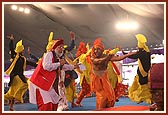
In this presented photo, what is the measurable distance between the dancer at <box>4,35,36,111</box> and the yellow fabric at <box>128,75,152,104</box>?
1.23 m

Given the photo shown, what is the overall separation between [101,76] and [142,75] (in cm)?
51

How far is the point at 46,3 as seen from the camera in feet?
13.7

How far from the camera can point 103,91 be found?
4195 millimetres

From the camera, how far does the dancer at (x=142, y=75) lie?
167 inches

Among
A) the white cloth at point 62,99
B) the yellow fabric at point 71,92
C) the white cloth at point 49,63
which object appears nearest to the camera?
the white cloth at point 49,63

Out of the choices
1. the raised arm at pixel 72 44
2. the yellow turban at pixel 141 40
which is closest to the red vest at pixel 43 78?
the raised arm at pixel 72 44

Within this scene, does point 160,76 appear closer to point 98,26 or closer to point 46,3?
point 98,26

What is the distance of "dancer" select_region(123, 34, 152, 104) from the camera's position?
4.24 m

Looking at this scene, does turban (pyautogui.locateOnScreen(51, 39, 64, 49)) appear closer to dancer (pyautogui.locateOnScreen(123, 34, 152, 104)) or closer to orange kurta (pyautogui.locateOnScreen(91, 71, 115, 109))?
orange kurta (pyautogui.locateOnScreen(91, 71, 115, 109))

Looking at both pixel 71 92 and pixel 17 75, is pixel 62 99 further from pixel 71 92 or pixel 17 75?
pixel 17 75

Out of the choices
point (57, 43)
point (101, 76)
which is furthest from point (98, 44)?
point (57, 43)

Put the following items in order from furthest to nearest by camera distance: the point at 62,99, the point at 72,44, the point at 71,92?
the point at 71,92 → the point at 72,44 → the point at 62,99

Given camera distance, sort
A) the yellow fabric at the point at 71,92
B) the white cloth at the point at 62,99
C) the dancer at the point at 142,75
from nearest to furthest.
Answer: the white cloth at the point at 62,99 < the dancer at the point at 142,75 < the yellow fabric at the point at 71,92

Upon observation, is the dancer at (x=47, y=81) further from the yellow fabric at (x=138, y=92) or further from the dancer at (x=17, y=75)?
the yellow fabric at (x=138, y=92)
